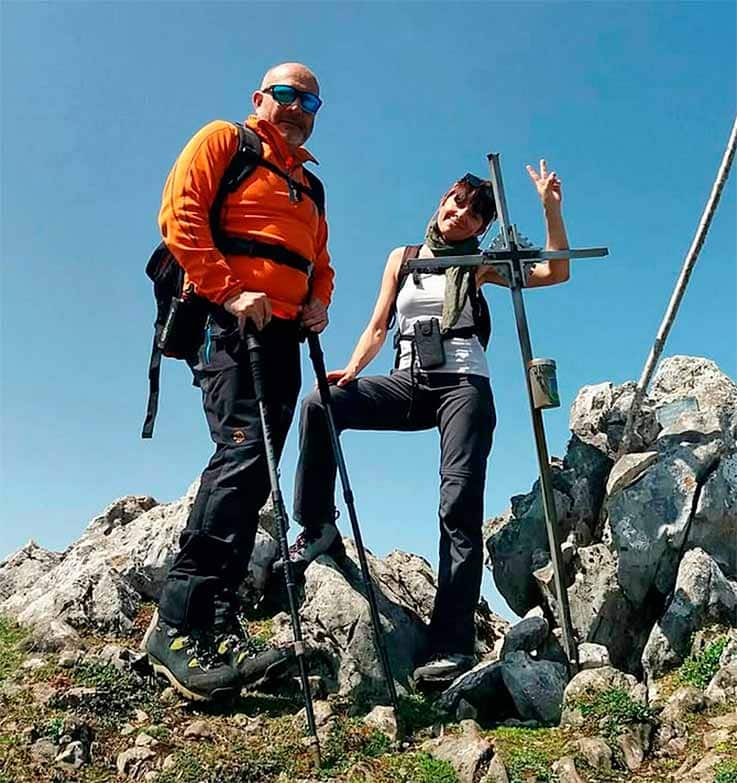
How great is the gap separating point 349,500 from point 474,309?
2927 millimetres

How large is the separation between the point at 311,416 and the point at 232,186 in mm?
2851

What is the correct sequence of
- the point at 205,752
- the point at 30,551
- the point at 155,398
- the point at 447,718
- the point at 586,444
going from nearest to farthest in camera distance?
the point at 205,752
the point at 447,718
the point at 155,398
the point at 586,444
the point at 30,551

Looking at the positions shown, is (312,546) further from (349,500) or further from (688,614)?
(688,614)

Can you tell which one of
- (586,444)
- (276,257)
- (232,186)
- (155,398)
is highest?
(232,186)

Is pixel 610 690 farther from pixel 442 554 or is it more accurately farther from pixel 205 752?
pixel 205 752

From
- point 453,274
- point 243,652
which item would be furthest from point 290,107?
point 243,652

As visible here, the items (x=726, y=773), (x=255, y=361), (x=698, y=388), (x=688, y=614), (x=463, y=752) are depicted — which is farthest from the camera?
(x=698, y=388)

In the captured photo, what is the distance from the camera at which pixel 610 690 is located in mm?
6938

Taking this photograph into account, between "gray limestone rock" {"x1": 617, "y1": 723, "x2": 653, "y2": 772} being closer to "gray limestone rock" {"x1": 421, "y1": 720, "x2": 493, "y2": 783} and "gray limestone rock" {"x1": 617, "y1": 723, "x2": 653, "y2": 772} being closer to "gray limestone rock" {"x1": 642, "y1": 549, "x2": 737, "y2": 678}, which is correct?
"gray limestone rock" {"x1": 421, "y1": 720, "x2": 493, "y2": 783}

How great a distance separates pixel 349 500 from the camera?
7.93m

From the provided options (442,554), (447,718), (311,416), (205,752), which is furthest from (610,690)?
(311,416)

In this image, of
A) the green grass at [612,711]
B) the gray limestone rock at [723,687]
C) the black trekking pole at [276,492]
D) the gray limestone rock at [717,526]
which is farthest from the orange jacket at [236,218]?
the gray limestone rock at [717,526]

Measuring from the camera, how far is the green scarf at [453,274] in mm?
9172

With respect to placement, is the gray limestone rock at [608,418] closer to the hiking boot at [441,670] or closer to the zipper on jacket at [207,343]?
the hiking boot at [441,670]
